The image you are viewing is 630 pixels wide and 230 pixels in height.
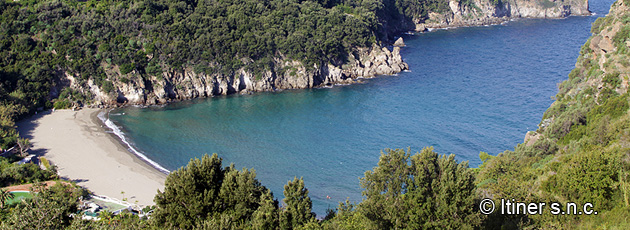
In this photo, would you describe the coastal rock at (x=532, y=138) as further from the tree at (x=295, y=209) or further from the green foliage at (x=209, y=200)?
the green foliage at (x=209, y=200)

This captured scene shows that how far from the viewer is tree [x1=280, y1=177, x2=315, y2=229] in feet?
85.9

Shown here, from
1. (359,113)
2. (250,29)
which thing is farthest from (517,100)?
(250,29)

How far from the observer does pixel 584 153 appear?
2900cm

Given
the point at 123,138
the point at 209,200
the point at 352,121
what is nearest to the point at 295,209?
the point at 209,200

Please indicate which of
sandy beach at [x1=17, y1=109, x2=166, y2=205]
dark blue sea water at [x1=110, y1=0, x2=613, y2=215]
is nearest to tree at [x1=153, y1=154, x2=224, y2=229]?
dark blue sea water at [x1=110, y1=0, x2=613, y2=215]

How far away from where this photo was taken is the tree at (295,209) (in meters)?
26.2

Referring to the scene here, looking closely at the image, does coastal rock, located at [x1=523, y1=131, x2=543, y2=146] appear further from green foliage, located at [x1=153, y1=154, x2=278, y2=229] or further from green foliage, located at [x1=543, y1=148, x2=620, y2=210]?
green foliage, located at [x1=153, y1=154, x2=278, y2=229]

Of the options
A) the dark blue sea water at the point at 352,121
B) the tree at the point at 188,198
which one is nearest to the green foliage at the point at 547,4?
the dark blue sea water at the point at 352,121

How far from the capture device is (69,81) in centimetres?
7181

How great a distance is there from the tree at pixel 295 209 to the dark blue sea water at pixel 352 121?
16.0m

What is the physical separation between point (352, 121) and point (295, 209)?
126 feet

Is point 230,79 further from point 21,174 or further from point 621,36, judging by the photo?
point 621,36

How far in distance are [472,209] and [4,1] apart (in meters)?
81.0

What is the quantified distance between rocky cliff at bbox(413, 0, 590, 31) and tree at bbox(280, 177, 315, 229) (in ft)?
376
